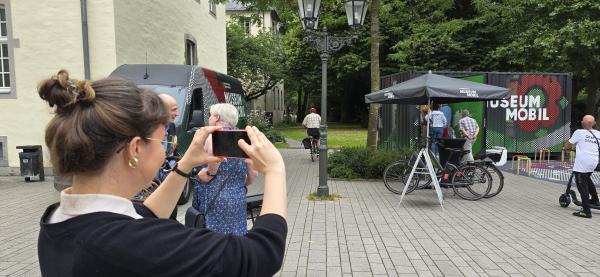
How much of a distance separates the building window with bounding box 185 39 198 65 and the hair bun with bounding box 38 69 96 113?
16.9 meters

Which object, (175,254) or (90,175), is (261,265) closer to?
(175,254)

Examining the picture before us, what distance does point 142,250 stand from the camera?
3.38 feet

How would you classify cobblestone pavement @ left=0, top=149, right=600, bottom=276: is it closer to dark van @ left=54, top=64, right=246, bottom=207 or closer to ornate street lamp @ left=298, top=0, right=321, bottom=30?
dark van @ left=54, top=64, right=246, bottom=207

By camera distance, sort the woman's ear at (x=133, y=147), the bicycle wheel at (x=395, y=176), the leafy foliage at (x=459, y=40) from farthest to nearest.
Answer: the leafy foliage at (x=459, y=40), the bicycle wheel at (x=395, y=176), the woman's ear at (x=133, y=147)

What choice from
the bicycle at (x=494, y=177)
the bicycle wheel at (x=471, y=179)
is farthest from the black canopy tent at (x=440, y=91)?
the bicycle at (x=494, y=177)

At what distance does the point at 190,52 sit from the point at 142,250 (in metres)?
18.2

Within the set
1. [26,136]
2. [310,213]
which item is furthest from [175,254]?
[26,136]

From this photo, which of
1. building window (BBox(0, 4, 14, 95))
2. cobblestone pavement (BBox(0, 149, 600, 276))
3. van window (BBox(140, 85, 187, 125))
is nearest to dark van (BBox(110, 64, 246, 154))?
van window (BBox(140, 85, 187, 125))

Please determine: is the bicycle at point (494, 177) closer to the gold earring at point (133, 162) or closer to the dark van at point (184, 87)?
the dark van at point (184, 87)

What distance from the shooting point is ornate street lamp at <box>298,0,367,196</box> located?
8578 mm

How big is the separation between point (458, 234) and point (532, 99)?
33.8 ft

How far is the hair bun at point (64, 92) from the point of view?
111 centimetres

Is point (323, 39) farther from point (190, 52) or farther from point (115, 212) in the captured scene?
point (190, 52)

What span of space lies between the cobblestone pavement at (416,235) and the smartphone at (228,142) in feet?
8.15
